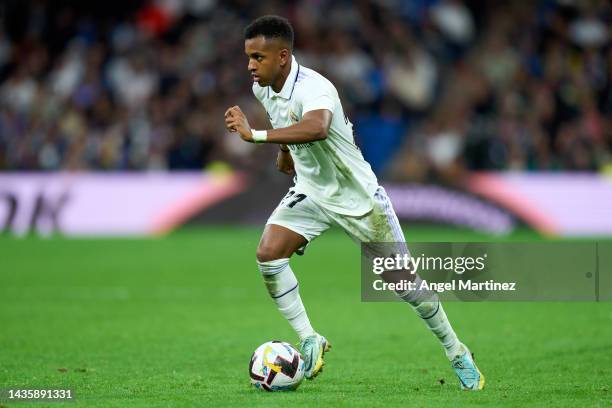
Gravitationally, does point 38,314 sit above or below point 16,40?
below

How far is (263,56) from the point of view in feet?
24.1

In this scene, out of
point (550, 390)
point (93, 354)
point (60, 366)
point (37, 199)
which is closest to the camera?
point (550, 390)

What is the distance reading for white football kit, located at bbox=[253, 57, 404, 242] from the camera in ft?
24.5

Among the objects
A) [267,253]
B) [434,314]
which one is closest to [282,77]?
[267,253]

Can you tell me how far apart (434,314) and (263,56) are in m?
2.05

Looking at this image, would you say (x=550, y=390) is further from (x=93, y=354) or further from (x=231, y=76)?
(x=231, y=76)

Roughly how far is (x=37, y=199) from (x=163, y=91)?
4182 mm

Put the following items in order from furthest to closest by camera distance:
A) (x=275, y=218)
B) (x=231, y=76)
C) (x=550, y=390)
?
1. (x=231, y=76)
2. (x=275, y=218)
3. (x=550, y=390)

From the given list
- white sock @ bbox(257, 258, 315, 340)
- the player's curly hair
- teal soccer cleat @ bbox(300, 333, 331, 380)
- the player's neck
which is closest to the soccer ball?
teal soccer cleat @ bbox(300, 333, 331, 380)

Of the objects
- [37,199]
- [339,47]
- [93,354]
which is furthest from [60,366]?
[339,47]

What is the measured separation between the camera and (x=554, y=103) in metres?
22.4

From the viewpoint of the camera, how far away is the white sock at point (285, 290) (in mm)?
7594

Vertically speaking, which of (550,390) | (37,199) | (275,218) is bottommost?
(37,199)

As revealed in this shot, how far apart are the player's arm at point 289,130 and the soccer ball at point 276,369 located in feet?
4.66
